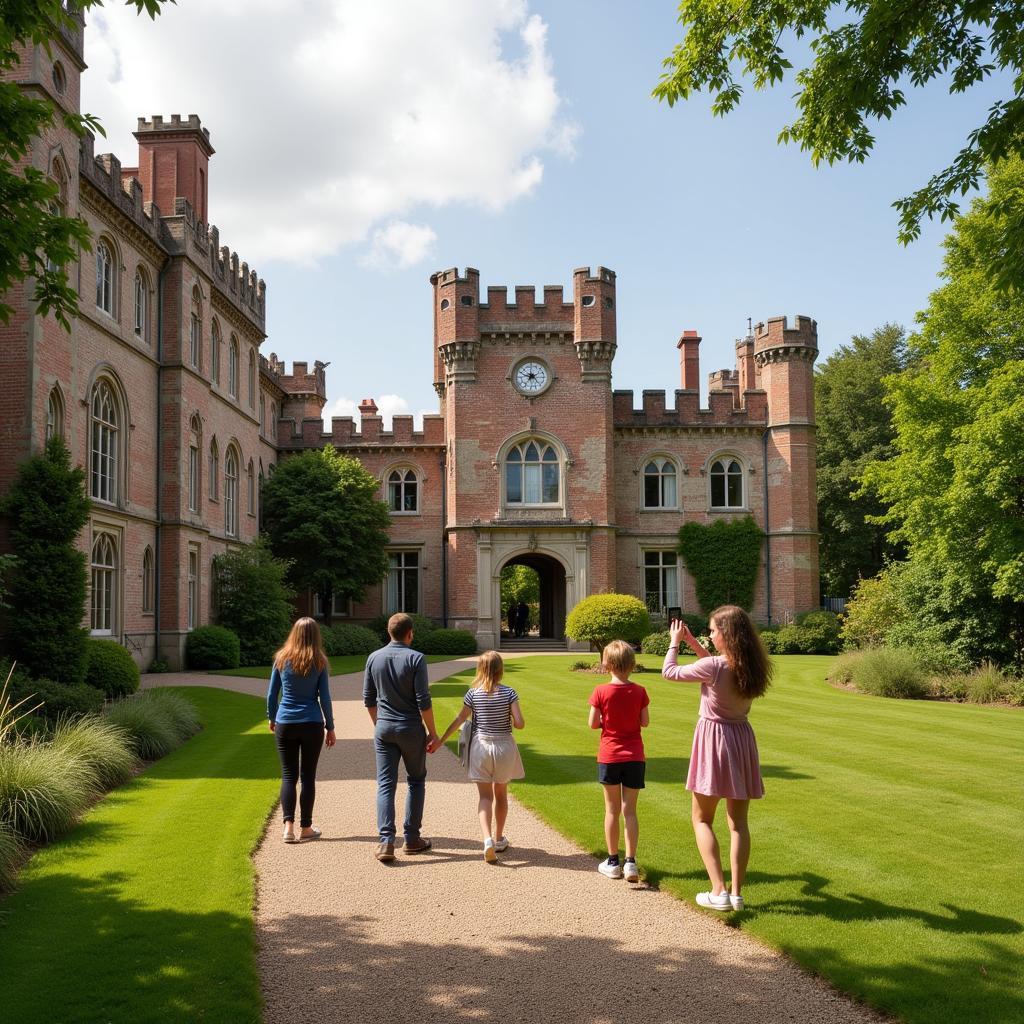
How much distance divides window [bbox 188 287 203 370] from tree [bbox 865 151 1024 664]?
17.8m

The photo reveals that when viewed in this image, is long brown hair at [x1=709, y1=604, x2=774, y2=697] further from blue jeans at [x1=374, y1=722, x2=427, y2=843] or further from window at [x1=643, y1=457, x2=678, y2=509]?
window at [x1=643, y1=457, x2=678, y2=509]

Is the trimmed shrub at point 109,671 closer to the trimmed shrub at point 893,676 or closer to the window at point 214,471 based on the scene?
the window at point 214,471

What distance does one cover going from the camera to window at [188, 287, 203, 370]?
83.3ft

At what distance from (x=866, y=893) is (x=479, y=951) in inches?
104

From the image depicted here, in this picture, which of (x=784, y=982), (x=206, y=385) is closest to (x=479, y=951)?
(x=784, y=982)

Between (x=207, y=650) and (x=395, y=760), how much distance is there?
18002 mm

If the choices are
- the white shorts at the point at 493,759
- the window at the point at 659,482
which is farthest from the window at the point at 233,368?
the white shorts at the point at 493,759

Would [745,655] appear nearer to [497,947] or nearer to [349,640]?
[497,947]

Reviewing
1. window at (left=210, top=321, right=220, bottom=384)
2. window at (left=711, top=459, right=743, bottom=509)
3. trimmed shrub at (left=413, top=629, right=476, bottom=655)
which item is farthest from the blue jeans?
window at (left=711, top=459, right=743, bottom=509)

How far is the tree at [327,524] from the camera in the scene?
3212 centimetres

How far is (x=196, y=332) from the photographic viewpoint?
2584cm

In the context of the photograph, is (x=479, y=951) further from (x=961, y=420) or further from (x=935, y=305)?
(x=935, y=305)

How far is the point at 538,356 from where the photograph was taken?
109 feet

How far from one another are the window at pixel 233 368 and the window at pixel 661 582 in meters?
16.0
